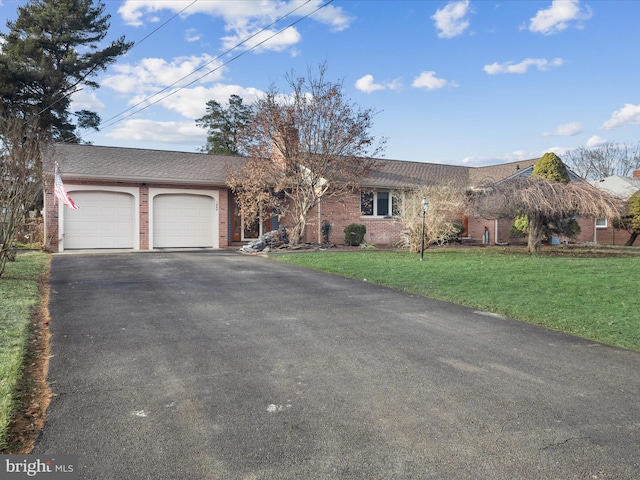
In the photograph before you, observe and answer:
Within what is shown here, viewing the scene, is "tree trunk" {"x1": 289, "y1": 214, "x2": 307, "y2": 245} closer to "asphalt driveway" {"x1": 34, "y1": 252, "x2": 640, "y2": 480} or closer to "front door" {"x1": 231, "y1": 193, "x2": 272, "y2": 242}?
"front door" {"x1": 231, "y1": 193, "x2": 272, "y2": 242}

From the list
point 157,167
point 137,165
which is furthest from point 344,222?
point 137,165

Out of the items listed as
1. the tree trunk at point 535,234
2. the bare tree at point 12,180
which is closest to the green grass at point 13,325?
the bare tree at point 12,180

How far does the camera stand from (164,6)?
1377 cm

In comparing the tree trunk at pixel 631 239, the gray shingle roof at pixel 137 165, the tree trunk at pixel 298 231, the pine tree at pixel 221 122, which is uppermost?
the pine tree at pixel 221 122

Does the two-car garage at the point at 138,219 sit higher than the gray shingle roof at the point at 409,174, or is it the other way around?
the gray shingle roof at the point at 409,174

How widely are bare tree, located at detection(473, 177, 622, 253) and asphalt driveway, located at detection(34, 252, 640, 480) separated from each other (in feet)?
31.6

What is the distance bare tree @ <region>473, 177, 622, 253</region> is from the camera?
14.8 meters

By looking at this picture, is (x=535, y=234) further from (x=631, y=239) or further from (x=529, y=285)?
(x=631, y=239)

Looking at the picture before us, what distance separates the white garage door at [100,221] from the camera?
1741 cm

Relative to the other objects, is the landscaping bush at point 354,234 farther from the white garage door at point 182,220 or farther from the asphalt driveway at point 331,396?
the asphalt driveway at point 331,396

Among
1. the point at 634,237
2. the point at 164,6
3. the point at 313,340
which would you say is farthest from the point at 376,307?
the point at 634,237

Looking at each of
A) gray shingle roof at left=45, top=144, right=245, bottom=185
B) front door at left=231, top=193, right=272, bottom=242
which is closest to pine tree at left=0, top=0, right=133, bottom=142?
gray shingle roof at left=45, top=144, right=245, bottom=185

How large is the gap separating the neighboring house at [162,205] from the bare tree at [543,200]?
3.83 metres

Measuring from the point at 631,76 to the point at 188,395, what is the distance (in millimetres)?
16616
